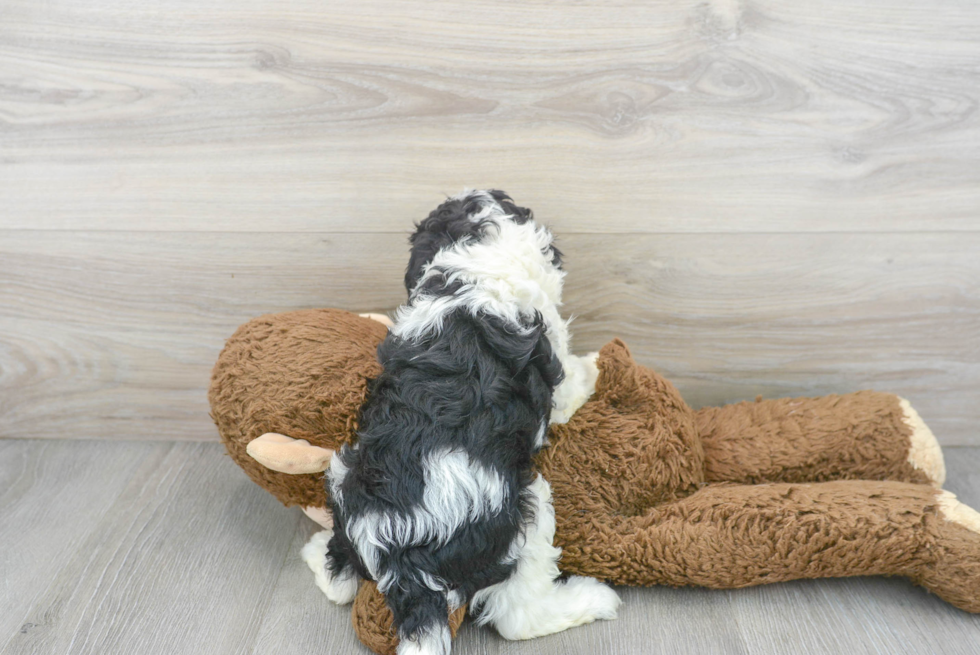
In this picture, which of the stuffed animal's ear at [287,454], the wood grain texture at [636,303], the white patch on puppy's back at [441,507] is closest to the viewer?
the white patch on puppy's back at [441,507]

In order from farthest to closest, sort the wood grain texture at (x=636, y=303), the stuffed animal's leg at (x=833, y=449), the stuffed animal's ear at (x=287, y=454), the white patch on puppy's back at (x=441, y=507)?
1. the wood grain texture at (x=636, y=303)
2. the stuffed animal's leg at (x=833, y=449)
3. the stuffed animal's ear at (x=287, y=454)
4. the white patch on puppy's back at (x=441, y=507)

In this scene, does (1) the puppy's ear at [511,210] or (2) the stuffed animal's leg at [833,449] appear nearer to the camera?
(1) the puppy's ear at [511,210]

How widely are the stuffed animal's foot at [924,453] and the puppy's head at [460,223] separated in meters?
0.62

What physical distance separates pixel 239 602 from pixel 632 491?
1.82 ft

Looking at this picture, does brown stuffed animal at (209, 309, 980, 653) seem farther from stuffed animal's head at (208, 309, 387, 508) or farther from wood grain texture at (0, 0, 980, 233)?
wood grain texture at (0, 0, 980, 233)

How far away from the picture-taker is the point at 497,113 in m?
1.11

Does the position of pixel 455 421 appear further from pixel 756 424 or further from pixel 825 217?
pixel 825 217

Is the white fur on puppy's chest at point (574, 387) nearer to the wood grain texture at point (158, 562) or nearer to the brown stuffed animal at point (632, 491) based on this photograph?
the brown stuffed animal at point (632, 491)

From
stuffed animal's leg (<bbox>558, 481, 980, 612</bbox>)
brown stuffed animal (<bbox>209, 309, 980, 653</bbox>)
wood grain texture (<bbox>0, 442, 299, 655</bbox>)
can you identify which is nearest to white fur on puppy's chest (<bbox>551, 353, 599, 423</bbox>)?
brown stuffed animal (<bbox>209, 309, 980, 653</bbox>)

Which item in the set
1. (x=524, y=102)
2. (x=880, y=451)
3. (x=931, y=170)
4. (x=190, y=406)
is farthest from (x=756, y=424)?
(x=190, y=406)

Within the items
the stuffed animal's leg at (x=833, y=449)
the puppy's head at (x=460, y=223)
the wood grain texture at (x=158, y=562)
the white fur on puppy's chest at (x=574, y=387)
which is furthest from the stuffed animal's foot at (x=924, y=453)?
the wood grain texture at (x=158, y=562)

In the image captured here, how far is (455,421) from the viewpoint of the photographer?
31.5 inches

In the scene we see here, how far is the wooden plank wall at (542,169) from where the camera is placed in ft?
3.56

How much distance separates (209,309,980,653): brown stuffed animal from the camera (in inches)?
36.0
